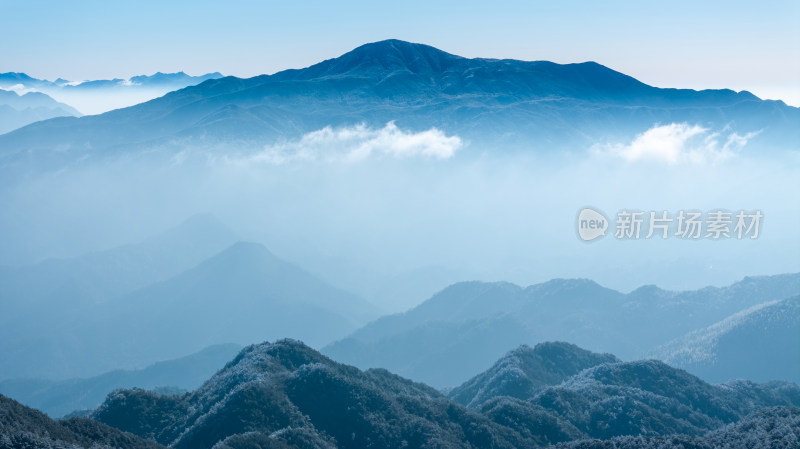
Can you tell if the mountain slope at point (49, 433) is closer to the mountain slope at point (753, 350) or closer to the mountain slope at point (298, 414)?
the mountain slope at point (298, 414)

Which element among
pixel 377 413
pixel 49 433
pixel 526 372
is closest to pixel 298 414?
pixel 377 413

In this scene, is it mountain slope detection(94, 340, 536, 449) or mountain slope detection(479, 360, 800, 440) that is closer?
mountain slope detection(94, 340, 536, 449)

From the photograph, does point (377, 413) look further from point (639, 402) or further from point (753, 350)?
point (753, 350)

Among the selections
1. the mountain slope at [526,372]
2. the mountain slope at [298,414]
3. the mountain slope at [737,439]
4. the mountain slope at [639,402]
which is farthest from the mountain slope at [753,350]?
the mountain slope at [298,414]

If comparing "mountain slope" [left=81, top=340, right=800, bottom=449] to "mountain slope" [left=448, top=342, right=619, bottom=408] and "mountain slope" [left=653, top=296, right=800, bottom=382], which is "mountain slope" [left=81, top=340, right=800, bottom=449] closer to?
"mountain slope" [left=448, top=342, right=619, bottom=408]

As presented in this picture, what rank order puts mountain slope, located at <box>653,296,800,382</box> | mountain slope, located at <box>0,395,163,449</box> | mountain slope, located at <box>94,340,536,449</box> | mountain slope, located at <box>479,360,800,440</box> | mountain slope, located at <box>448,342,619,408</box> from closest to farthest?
mountain slope, located at <box>0,395,163,449</box>, mountain slope, located at <box>94,340,536,449</box>, mountain slope, located at <box>479,360,800,440</box>, mountain slope, located at <box>448,342,619,408</box>, mountain slope, located at <box>653,296,800,382</box>

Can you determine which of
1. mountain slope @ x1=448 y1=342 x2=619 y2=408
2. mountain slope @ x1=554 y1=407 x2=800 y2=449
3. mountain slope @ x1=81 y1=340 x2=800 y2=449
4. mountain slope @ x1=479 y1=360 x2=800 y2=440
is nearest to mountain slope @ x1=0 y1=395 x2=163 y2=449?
mountain slope @ x1=81 y1=340 x2=800 y2=449

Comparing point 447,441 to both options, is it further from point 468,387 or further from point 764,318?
point 764,318
